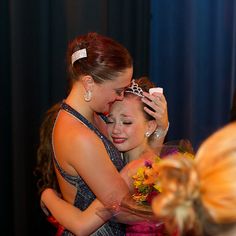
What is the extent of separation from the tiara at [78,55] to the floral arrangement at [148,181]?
20.5 inches

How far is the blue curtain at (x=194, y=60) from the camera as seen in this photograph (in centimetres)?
281

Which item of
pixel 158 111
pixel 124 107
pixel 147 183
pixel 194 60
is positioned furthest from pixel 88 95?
pixel 194 60

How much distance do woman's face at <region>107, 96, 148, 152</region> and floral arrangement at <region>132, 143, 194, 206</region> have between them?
0.50 metres

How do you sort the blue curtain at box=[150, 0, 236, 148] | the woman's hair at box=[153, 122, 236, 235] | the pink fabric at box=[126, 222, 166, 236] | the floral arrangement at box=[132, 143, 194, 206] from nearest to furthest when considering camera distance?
the woman's hair at box=[153, 122, 236, 235] → the floral arrangement at box=[132, 143, 194, 206] → the pink fabric at box=[126, 222, 166, 236] → the blue curtain at box=[150, 0, 236, 148]

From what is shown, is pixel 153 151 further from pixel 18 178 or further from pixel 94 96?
pixel 18 178

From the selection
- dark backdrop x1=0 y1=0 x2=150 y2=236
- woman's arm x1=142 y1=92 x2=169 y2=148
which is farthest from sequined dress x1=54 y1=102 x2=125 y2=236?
dark backdrop x1=0 y1=0 x2=150 y2=236

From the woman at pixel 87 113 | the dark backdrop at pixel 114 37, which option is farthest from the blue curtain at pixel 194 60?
the woman at pixel 87 113

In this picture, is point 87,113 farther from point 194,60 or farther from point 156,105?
point 194,60

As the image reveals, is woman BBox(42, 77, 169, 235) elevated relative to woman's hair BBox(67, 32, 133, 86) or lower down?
lower down

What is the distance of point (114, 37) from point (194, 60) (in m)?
0.51

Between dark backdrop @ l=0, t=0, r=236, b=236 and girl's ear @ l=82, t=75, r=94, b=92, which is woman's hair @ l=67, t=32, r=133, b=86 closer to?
girl's ear @ l=82, t=75, r=94, b=92

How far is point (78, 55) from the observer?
1718 millimetres

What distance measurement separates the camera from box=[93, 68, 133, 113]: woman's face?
1681 mm

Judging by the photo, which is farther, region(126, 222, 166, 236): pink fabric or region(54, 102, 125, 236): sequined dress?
region(54, 102, 125, 236): sequined dress
